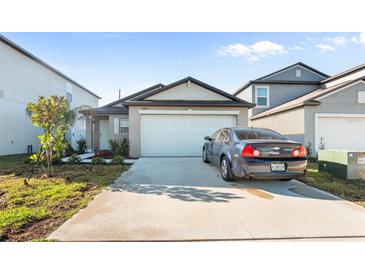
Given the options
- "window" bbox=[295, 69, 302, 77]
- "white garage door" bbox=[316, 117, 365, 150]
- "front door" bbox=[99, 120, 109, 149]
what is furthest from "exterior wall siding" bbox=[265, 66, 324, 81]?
"front door" bbox=[99, 120, 109, 149]

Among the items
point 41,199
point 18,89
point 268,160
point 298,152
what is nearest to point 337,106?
point 298,152

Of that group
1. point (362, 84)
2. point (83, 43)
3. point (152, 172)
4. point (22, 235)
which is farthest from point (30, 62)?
point (362, 84)

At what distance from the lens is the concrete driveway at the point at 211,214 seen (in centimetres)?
300

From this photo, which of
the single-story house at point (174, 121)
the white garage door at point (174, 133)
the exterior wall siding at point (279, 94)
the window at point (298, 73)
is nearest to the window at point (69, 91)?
the single-story house at point (174, 121)

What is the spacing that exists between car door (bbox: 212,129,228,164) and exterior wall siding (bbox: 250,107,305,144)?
254 inches

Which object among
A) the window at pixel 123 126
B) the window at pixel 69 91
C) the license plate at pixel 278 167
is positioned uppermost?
the window at pixel 69 91

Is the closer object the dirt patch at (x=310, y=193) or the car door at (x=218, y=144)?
the dirt patch at (x=310, y=193)

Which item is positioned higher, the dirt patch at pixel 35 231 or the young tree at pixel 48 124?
the young tree at pixel 48 124

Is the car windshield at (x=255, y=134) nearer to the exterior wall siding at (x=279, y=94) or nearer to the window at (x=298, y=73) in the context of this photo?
the exterior wall siding at (x=279, y=94)

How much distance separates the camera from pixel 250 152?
5.11 m

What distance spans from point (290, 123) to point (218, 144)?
754 centimetres

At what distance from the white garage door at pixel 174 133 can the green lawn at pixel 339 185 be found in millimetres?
5543

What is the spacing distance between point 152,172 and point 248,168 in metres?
3.36

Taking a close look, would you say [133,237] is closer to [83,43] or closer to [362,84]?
[83,43]
